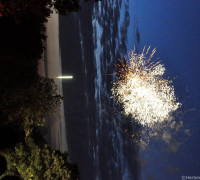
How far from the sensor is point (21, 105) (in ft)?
53.3

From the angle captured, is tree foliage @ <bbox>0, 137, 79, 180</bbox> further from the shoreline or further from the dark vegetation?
the shoreline

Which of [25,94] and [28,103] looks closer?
[25,94]

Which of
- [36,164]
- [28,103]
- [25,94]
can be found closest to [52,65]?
[28,103]

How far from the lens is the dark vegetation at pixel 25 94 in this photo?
1520 cm

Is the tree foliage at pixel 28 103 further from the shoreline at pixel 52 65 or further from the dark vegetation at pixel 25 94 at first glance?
the shoreline at pixel 52 65

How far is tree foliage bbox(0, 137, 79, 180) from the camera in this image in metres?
15.3

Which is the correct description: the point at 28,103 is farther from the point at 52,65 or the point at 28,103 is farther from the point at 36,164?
the point at 52,65

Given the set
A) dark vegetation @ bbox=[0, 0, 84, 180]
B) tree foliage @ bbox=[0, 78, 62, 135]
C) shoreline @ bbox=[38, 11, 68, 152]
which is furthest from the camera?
shoreline @ bbox=[38, 11, 68, 152]

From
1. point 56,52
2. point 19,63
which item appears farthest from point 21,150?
point 56,52

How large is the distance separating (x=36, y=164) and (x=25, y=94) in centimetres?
448

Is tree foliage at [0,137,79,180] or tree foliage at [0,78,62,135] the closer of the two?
tree foliage at [0,137,79,180]

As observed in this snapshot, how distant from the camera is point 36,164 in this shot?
615 inches

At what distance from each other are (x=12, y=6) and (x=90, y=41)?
Answer: 36235 mm

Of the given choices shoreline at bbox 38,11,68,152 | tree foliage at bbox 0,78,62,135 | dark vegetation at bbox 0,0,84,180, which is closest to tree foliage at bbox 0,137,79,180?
dark vegetation at bbox 0,0,84,180
